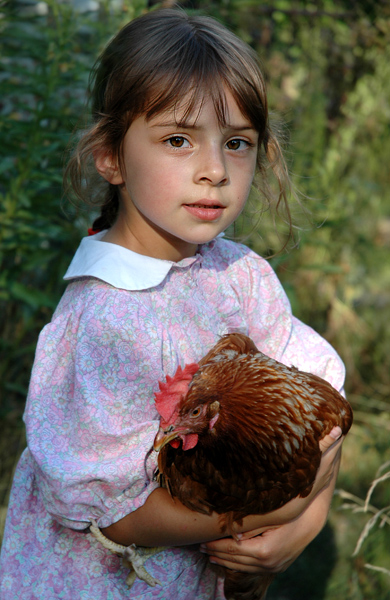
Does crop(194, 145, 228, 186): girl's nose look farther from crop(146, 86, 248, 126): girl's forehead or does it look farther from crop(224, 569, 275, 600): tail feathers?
crop(224, 569, 275, 600): tail feathers

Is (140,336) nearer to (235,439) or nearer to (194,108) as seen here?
(235,439)

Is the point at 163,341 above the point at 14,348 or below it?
above

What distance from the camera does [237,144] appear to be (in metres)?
1.56

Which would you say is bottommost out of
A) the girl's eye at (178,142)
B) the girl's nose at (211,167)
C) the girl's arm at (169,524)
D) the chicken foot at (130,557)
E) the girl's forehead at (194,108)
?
the chicken foot at (130,557)

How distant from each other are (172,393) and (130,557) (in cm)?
44

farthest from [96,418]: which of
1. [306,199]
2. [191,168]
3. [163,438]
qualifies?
[306,199]

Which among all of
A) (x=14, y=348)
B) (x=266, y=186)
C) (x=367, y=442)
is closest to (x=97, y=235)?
(x=266, y=186)

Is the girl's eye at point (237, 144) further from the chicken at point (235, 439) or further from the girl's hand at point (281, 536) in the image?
the girl's hand at point (281, 536)

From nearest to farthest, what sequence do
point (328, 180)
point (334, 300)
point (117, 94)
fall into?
point (117, 94)
point (328, 180)
point (334, 300)

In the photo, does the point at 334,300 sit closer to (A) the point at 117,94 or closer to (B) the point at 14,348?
(B) the point at 14,348

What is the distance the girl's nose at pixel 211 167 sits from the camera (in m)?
1.44

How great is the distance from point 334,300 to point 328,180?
89 cm

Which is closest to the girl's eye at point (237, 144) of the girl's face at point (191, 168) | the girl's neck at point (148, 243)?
Result: the girl's face at point (191, 168)

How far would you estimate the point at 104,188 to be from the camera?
1903 millimetres
